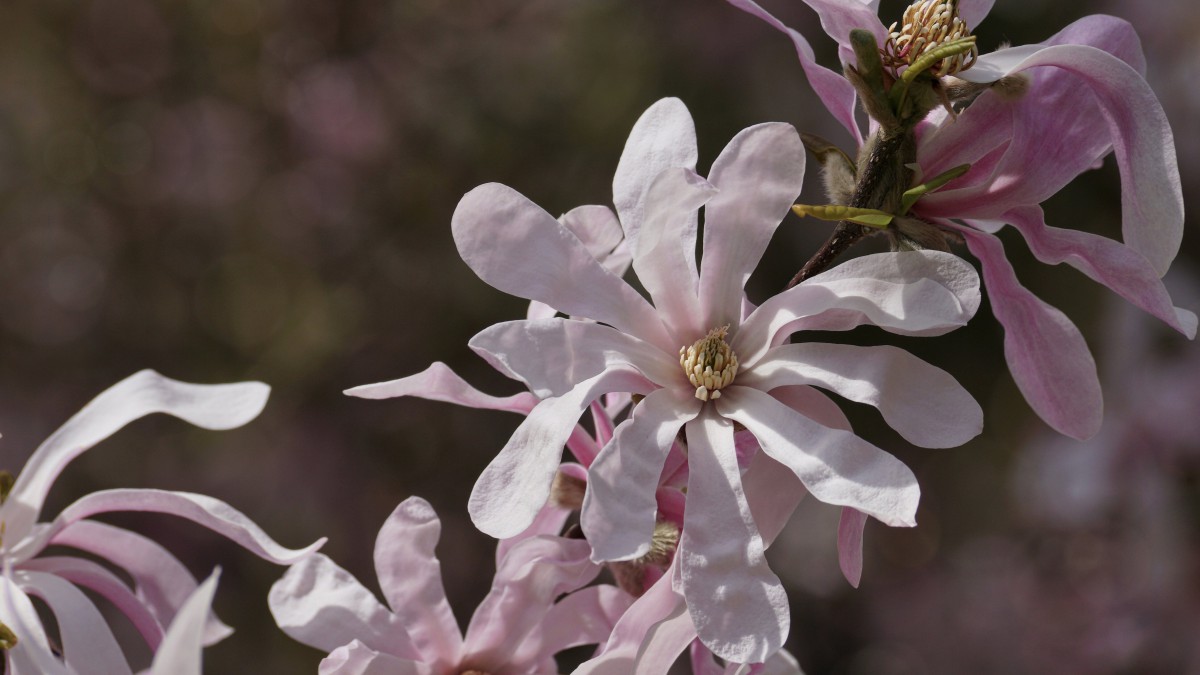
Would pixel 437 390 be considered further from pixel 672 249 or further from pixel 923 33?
pixel 923 33

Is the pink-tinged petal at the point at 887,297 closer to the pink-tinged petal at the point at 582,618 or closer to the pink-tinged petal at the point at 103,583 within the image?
the pink-tinged petal at the point at 582,618

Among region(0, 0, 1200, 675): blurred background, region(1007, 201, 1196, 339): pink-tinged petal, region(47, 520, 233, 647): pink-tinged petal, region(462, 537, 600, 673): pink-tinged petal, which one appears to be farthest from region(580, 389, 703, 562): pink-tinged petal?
region(0, 0, 1200, 675): blurred background

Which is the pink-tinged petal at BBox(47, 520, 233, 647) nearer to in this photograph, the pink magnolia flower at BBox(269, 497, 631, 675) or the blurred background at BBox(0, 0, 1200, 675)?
the pink magnolia flower at BBox(269, 497, 631, 675)

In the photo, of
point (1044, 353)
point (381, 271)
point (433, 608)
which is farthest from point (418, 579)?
point (381, 271)

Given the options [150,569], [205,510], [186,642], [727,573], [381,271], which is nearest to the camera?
[186,642]

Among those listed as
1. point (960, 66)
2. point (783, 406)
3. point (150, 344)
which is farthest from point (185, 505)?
point (150, 344)

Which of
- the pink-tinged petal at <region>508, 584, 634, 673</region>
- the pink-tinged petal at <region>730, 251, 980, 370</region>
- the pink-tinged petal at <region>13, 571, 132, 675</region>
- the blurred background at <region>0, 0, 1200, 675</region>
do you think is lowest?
the blurred background at <region>0, 0, 1200, 675</region>

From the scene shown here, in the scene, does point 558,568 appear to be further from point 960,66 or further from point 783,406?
point 960,66
